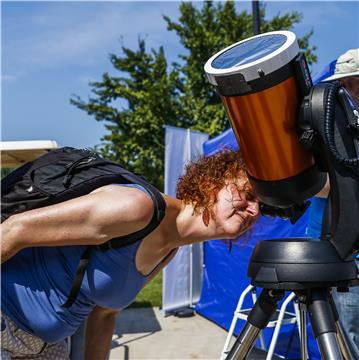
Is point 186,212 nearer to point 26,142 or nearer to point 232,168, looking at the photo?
point 232,168

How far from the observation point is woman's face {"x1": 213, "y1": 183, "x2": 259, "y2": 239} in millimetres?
1448

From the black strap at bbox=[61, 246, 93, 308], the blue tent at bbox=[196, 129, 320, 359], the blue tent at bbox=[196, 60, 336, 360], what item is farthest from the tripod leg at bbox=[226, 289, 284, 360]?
the blue tent at bbox=[196, 129, 320, 359]

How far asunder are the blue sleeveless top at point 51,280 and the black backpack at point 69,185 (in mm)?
28

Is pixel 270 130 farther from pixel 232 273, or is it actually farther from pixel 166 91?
pixel 166 91

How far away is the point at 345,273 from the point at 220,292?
395cm

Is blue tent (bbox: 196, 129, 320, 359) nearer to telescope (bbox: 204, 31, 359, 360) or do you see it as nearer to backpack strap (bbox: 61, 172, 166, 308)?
backpack strap (bbox: 61, 172, 166, 308)

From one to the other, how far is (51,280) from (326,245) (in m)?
0.71

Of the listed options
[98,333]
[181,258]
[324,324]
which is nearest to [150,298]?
[181,258]

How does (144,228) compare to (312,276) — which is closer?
(312,276)

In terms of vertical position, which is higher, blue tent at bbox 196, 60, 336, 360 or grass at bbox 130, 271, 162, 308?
blue tent at bbox 196, 60, 336, 360

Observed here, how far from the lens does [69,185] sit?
128cm

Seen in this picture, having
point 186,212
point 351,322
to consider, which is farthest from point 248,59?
point 351,322

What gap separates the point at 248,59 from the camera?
1.10 m

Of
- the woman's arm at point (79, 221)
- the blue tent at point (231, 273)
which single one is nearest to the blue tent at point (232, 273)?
the blue tent at point (231, 273)
